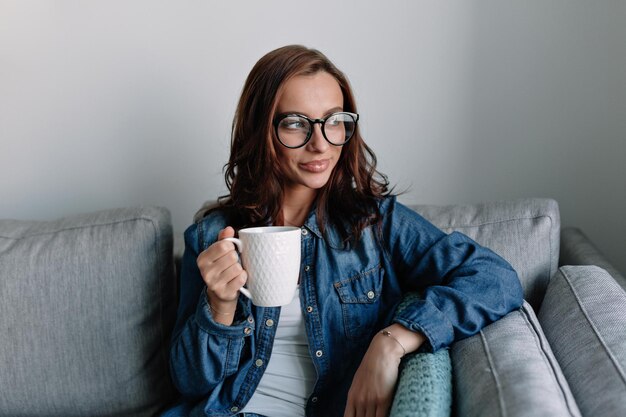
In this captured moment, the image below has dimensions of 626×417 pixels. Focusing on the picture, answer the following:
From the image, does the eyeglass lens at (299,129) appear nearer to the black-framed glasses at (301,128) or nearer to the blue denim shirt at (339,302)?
the black-framed glasses at (301,128)

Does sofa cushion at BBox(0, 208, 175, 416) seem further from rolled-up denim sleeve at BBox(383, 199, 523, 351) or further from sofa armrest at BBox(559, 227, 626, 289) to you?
sofa armrest at BBox(559, 227, 626, 289)

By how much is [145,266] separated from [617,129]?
4.02 ft

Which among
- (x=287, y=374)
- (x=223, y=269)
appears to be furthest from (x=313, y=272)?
(x=223, y=269)

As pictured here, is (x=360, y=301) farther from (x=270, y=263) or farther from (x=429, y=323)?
(x=270, y=263)

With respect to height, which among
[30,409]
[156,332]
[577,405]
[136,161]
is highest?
[136,161]

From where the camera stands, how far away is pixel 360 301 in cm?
128

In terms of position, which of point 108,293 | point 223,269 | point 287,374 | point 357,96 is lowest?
point 287,374

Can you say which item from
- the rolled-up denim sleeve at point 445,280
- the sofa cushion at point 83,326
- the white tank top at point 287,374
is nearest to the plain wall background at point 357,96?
the sofa cushion at point 83,326

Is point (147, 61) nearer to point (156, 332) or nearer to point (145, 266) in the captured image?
point (145, 266)

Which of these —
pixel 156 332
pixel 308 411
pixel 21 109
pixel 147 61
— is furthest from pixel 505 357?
pixel 21 109

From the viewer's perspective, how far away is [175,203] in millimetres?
1818

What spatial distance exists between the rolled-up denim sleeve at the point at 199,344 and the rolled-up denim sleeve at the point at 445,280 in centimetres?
32

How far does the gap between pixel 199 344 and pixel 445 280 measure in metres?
0.47

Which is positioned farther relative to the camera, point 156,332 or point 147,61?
point 147,61
